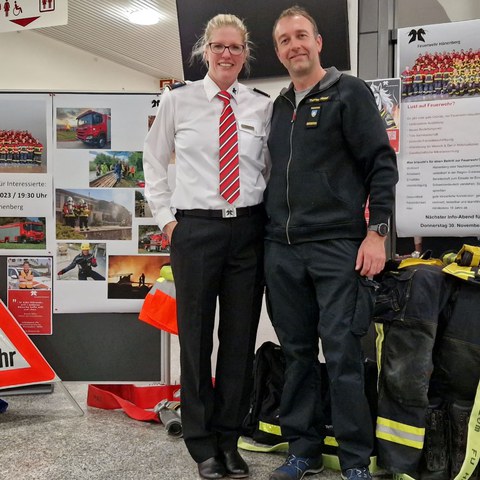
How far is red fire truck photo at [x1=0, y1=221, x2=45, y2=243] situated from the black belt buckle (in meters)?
1.25

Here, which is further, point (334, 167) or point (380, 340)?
point (380, 340)

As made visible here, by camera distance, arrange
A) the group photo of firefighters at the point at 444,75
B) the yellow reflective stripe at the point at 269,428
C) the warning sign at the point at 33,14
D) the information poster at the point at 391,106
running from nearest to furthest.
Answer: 1. the yellow reflective stripe at the point at 269,428
2. the group photo of firefighters at the point at 444,75
3. the information poster at the point at 391,106
4. the warning sign at the point at 33,14

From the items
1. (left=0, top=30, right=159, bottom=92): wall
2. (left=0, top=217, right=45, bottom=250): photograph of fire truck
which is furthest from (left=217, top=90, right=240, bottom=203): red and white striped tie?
(left=0, top=30, right=159, bottom=92): wall

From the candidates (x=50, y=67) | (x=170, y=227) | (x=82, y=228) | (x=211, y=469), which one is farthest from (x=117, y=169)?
(x=50, y=67)

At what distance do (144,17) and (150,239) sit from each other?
14.0ft

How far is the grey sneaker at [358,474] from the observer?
166 cm

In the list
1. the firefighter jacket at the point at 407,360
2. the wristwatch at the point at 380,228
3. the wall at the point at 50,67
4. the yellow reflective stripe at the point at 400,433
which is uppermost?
the wall at the point at 50,67

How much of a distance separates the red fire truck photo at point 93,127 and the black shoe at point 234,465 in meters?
1.55

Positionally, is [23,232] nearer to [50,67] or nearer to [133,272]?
[133,272]

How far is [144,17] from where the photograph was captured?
19.5 feet

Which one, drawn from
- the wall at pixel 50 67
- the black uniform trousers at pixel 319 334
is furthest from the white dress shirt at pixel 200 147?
the wall at pixel 50 67

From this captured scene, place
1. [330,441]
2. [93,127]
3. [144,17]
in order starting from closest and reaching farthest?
[330,441] → [93,127] → [144,17]

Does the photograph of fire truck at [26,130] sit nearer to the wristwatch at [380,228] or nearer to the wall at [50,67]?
the wristwatch at [380,228]

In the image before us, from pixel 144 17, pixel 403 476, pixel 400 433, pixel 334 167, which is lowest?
pixel 403 476
